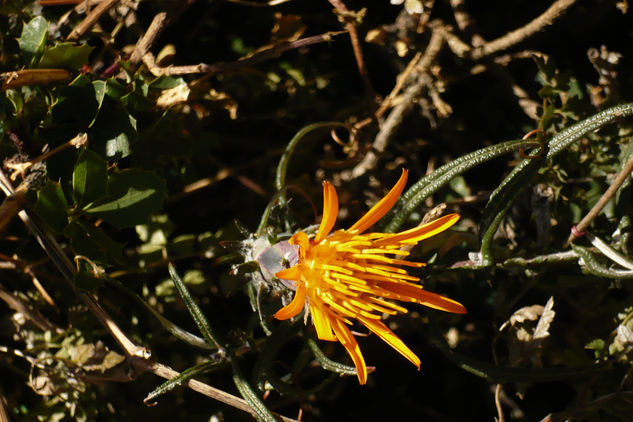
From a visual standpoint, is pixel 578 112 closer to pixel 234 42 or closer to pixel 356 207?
pixel 356 207

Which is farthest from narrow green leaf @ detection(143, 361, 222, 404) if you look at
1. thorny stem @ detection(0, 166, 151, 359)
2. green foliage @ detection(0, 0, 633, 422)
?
thorny stem @ detection(0, 166, 151, 359)

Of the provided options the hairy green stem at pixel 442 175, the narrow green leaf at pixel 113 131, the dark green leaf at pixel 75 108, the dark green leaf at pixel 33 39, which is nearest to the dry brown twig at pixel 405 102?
the hairy green stem at pixel 442 175

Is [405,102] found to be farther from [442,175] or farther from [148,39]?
[148,39]

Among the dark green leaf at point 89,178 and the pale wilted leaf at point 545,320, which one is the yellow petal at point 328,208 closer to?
the dark green leaf at point 89,178

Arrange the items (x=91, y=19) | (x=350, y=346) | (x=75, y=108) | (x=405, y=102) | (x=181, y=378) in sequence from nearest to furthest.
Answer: (x=350, y=346) → (x=181, y=378) → (x=75, y=108) → (x=91, y=19) → (x=405, y=102)

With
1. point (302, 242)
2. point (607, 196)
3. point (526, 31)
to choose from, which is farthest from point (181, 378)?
point (526, 31)

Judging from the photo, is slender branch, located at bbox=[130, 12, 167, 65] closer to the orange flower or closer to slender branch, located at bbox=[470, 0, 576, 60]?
the orange flower
